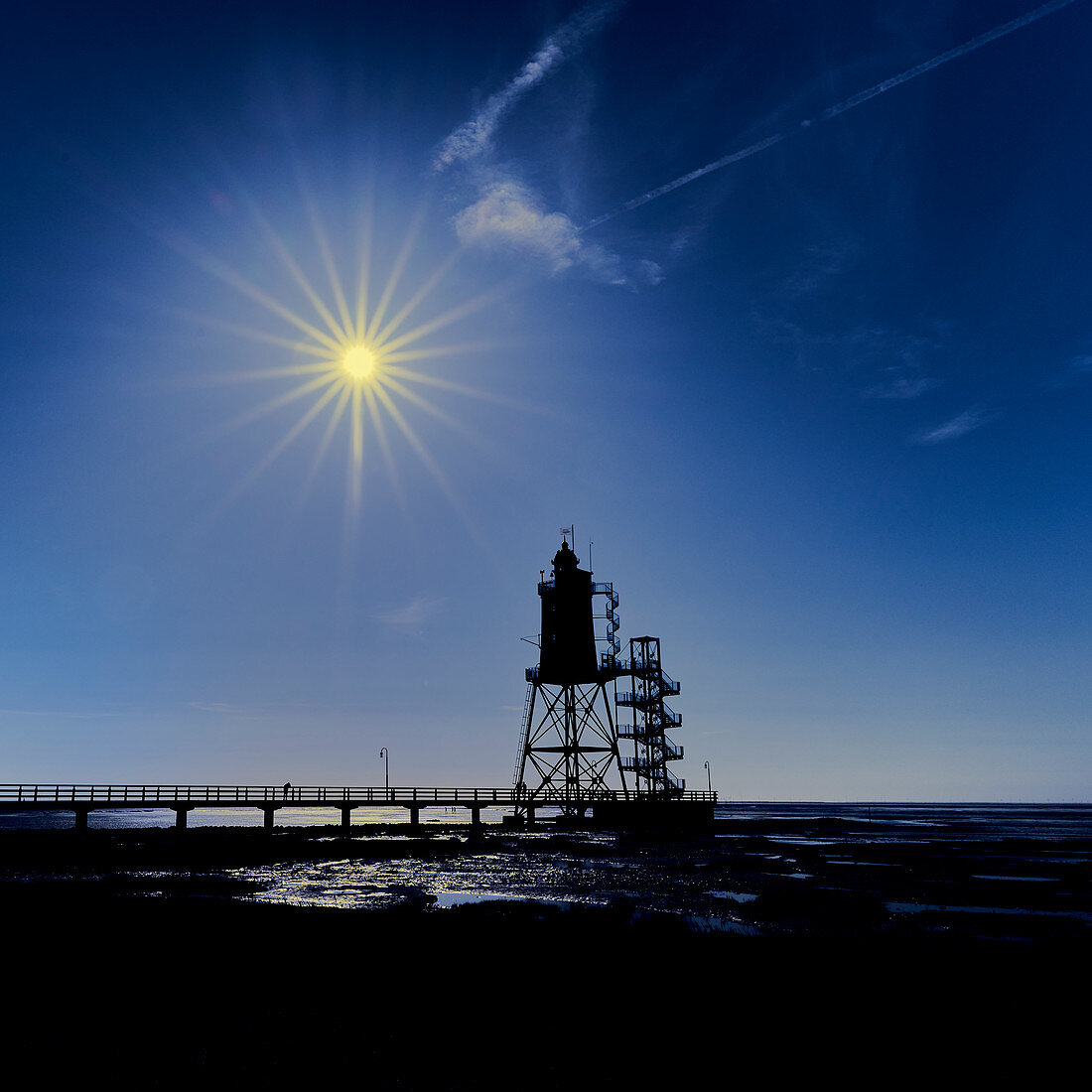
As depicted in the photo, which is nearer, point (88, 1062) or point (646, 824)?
point (88, 1062)

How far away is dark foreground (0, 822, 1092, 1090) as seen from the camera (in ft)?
26.9

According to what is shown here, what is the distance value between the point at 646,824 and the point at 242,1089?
45919 mm

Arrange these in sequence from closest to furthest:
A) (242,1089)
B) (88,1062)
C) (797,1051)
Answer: (242,1089)
(88,1062)
(797,1051)

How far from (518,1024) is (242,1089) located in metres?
3.43

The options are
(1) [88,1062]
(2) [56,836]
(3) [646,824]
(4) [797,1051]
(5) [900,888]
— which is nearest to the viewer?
(1) [88,1062]

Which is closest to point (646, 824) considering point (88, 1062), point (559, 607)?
point (559, 607)

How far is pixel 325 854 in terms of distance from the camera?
1382 inches

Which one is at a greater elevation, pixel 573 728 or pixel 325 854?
pixel 573 728

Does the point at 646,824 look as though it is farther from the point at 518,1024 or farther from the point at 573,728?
the point at 518,1024

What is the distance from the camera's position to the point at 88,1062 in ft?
26.1

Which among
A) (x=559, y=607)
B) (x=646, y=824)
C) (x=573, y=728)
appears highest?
(x=559, y=607)

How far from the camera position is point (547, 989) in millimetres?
11086

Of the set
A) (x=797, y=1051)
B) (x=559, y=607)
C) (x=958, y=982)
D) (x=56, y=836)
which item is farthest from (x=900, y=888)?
(x=56, y=836)

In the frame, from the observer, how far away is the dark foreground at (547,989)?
820cm
